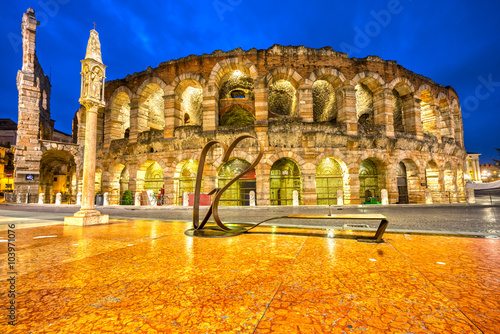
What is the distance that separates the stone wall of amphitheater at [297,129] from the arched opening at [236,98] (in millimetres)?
81

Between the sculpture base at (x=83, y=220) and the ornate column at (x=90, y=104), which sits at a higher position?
the ornate column at (x=90, y=104)

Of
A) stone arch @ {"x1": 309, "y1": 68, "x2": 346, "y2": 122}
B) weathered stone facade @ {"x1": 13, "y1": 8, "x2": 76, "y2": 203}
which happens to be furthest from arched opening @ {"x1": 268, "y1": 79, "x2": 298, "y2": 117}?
weathered stone facade @ {"x1": 13, "y1": 8, "x2": 76, "y2": 203}

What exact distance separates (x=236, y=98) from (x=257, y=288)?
14590 millimetres

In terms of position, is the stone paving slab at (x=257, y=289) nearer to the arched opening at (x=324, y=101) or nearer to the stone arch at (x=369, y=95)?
the stone arch at (x=369, y=95)

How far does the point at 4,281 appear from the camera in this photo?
1688 millimetres

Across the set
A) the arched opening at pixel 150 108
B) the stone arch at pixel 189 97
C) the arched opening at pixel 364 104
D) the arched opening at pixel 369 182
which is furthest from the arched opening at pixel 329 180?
the arched opening at pixel 150 108

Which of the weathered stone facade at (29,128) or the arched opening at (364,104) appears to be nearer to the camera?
the arched opening at (364,104)

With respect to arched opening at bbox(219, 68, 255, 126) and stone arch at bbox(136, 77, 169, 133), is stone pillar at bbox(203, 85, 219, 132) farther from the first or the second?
stone arch at bbox(136, 77, 169, 133)

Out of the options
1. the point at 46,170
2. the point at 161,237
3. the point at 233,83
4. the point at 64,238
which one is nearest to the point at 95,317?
the point at 161,237

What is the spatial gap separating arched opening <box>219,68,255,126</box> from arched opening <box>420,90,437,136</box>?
41.7ft

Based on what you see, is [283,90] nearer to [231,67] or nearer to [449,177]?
[231,67]

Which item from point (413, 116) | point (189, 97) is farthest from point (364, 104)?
point (189, 97)

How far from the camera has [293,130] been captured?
12.8m

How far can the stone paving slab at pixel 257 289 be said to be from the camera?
1089 millimetres
